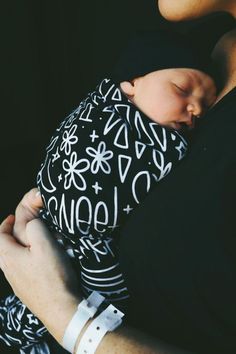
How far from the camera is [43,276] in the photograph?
2.89 ft

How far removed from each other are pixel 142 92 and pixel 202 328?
22.8 inches

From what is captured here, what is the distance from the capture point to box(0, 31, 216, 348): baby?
874 millimetres

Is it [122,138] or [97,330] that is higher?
[122,138]

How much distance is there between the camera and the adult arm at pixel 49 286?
0.73m

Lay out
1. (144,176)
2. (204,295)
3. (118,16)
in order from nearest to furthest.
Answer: (204,295)
(144,176)
(118,16)

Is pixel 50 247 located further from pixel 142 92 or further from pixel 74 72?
pixel 74 72

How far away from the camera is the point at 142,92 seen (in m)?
0.95

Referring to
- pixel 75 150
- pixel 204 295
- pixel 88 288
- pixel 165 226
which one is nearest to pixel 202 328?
pixel 204 295

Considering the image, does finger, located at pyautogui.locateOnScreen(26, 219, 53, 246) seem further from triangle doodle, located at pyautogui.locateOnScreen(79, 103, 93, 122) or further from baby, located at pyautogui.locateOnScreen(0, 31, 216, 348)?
triangle doodle, located at pyautogui.locateOnScreen(79, 103, 93, 122)

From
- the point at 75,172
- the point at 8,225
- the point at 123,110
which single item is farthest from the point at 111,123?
the point at 8,225

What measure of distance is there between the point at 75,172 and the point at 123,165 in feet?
0.38

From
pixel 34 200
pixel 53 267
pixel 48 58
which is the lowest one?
pixel 53 267

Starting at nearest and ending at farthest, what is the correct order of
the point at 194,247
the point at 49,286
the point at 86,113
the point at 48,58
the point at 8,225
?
1. the point at 194,247
2. the point at 49,286
3. the point at 86,113
4. the point at 8,225
5. the point at 48,58

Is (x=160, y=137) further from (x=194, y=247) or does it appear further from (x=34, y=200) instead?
(x=34, y=200)
